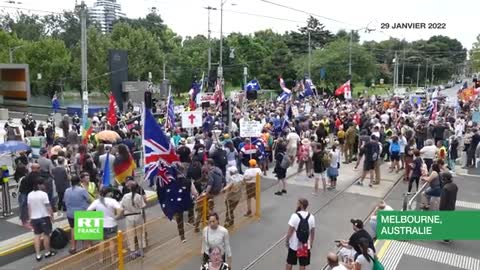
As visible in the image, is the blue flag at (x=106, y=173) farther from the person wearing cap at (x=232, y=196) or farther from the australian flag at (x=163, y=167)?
the person wearing cap at (x=232, y=196)

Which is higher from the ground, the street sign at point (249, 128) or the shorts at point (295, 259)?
the street sign at point (249, 128)

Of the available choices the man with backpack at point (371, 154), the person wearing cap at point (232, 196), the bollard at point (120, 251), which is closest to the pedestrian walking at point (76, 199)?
the bollard at point (120, 251)

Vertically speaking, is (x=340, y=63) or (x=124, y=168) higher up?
(x=340, y=63)

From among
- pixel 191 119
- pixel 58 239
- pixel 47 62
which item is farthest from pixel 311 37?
pixel 58 239

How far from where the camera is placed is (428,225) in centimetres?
861

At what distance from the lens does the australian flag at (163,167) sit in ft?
28.6

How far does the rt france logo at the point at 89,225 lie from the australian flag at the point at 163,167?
1.26 meters

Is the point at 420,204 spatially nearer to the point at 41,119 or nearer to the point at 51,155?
the point at 51,155

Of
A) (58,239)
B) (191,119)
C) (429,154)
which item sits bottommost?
(58,239)

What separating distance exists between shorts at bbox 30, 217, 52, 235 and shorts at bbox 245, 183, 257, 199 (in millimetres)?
4353

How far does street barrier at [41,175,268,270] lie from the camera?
7070mm

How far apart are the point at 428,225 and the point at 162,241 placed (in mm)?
4815

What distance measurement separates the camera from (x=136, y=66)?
1994 inches

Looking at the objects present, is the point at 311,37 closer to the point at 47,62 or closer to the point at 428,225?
the point at 47,62
